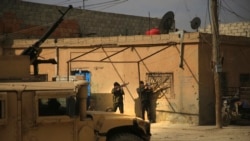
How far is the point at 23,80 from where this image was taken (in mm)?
8609

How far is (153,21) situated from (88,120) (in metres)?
24.1

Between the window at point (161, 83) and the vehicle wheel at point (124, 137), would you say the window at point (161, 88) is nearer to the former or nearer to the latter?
the window at point (161, 83)

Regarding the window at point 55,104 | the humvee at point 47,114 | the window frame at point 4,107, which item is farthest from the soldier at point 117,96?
the window frame at point 4,107

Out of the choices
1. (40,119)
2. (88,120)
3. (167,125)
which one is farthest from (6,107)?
(167,125)

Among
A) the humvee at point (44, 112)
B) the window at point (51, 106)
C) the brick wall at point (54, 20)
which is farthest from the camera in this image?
the brick wall at point (54, 20)

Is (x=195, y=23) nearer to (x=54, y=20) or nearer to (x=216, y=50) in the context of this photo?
(x=216, y=50)

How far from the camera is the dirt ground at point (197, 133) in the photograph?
45.5 ft

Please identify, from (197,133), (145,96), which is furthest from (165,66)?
Result: (197,133)

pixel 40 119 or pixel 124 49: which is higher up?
pixel 124 49

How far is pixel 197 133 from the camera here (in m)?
15.0

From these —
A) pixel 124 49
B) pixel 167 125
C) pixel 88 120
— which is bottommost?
pixel 167 125

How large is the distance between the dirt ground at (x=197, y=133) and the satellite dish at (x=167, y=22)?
5.73 m

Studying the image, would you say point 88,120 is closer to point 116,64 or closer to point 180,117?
point 180,117

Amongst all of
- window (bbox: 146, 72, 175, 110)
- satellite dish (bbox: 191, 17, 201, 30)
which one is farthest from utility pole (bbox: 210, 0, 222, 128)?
satellite dish (bbox: 191, 17, 201, 30)
